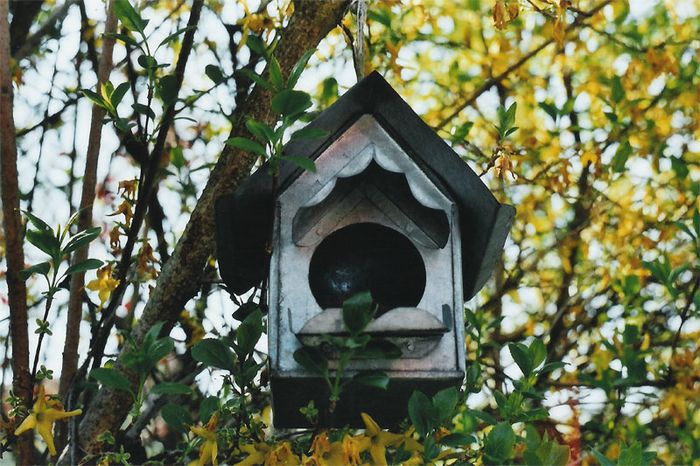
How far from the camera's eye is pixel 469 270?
2.93m

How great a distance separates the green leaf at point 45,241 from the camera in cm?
273

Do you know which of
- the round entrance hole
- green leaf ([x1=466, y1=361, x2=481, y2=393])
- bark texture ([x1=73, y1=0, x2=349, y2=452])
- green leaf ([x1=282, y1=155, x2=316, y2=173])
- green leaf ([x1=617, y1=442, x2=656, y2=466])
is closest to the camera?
green leaf ([x1=282, y1=155, x2=316, y2=173])

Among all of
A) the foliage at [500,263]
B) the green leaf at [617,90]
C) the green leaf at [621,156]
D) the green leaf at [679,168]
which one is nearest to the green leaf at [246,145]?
the foliage at [500,263]

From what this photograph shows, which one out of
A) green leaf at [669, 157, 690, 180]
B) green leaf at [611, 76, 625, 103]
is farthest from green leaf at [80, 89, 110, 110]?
green leaf at [669, 157, 690, 180]

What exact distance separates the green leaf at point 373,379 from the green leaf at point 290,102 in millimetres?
590

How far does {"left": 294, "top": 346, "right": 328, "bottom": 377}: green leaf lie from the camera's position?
2.51 metres

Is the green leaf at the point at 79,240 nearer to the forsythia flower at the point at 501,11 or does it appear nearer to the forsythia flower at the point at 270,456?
the forsythia flower at the point at 270,456

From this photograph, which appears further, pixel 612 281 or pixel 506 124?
pixel 612 281

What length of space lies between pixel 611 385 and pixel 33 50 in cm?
253

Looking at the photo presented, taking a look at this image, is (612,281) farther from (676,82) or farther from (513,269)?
(676,82)

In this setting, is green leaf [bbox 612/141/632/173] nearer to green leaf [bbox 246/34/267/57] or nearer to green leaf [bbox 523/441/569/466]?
green leaf [bbox 246/34/267/57]

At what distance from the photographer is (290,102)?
2.55m

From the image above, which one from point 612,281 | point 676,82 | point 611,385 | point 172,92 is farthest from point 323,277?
point 676,82

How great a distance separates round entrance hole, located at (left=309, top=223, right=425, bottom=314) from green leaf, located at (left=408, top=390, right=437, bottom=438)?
1.24 ft
